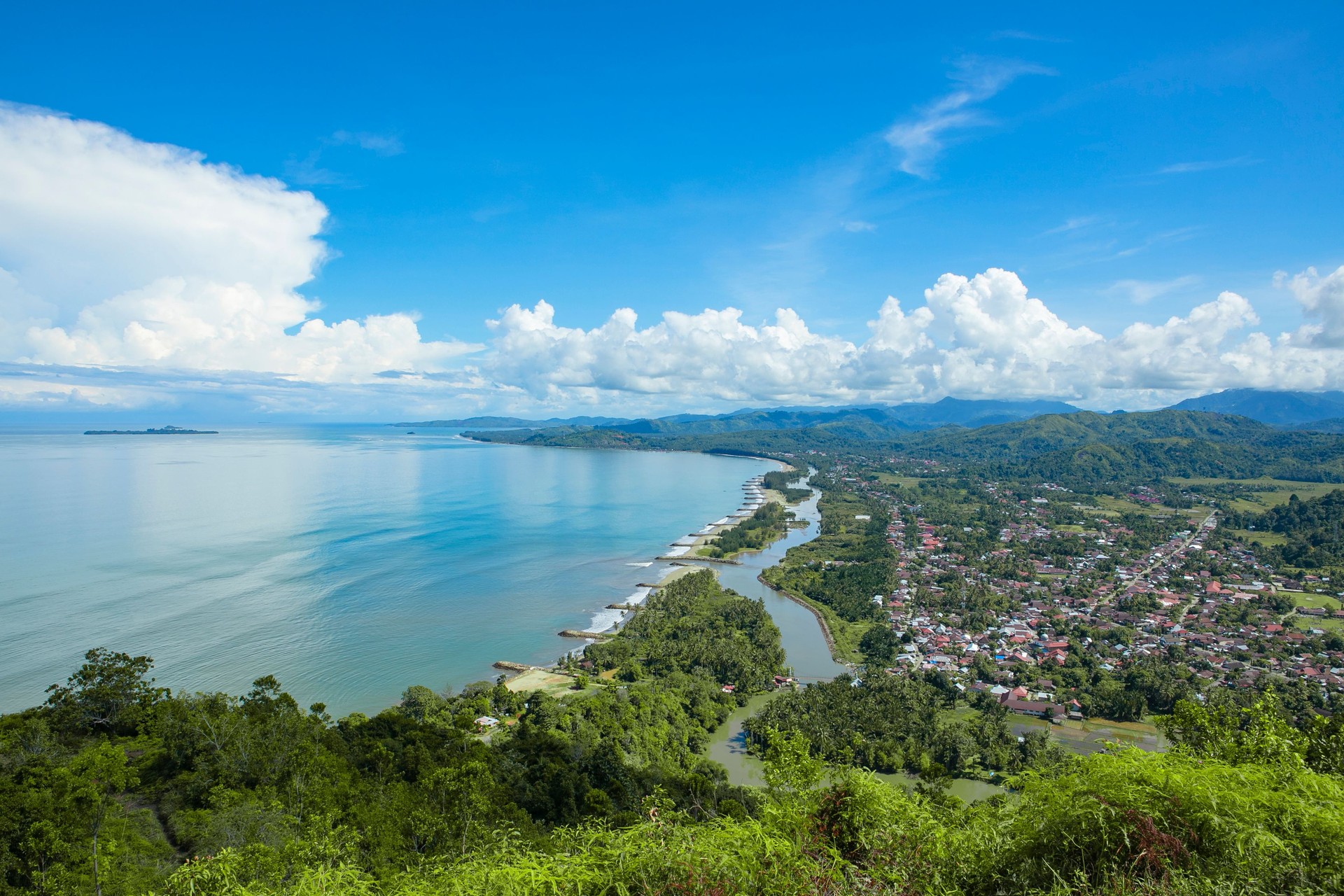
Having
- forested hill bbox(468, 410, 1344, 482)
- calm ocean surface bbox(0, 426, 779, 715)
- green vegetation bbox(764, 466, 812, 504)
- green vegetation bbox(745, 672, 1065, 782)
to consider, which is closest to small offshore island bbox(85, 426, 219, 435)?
forested hill bbox(468, 410, 1344, 482)

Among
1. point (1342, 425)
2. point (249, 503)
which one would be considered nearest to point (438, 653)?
point (249, 503)

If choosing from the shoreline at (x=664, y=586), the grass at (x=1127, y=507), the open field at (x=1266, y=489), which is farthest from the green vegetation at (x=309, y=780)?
the open field at (x=1266, y=489)

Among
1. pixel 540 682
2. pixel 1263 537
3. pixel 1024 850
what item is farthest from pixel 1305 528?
pixel 1024 850

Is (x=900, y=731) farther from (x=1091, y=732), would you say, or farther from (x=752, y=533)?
(x=752, y=533)

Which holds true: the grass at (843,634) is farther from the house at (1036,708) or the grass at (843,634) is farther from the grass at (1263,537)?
the grass at (1263,537)

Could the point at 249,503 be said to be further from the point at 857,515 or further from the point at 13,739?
the point at 857,515
